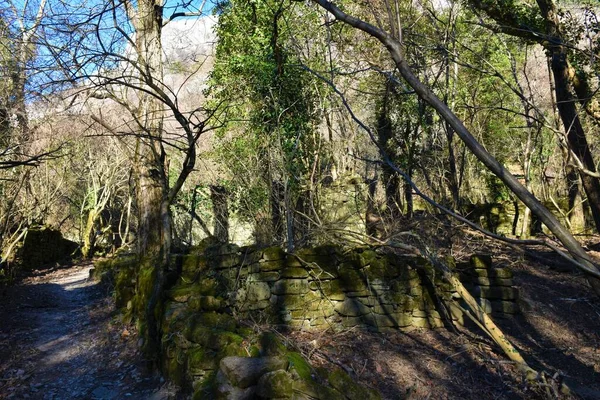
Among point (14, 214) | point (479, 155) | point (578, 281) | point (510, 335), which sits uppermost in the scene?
point (14, 214)

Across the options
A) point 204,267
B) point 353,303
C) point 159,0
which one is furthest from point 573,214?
point 159,0

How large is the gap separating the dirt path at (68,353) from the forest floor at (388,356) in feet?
0.05

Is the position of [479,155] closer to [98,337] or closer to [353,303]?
[353,303]

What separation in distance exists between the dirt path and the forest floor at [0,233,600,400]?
0.01 m

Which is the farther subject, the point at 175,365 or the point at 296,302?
the point at 296,302

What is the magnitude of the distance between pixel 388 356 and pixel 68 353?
4.39m

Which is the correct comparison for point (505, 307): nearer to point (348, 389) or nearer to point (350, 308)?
point (350, 308)

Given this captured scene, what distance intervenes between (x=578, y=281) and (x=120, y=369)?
7.97m

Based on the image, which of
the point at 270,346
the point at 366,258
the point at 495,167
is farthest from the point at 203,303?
the point at 495,167

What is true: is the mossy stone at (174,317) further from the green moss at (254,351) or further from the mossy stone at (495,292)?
the mossy stone at (495,292)

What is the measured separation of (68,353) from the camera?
6438mm

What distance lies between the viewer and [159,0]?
8594 millimetres

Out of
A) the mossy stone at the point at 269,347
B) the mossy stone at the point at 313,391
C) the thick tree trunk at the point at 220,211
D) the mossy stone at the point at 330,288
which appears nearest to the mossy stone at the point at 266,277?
the mossy stone at the point at 330,288

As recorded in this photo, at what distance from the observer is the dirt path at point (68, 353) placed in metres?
5.08
